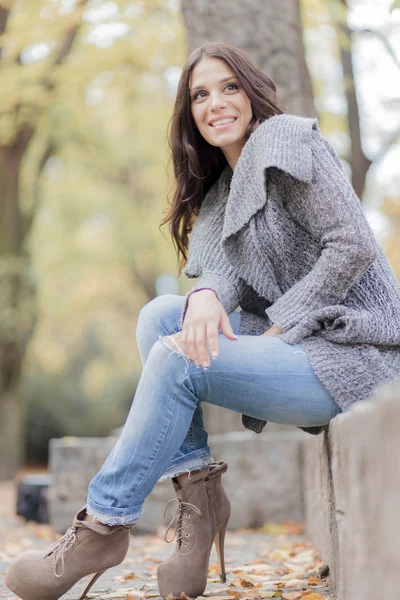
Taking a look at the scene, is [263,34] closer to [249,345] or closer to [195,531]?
[249,345]

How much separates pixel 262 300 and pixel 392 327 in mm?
485

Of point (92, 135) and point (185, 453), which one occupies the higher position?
point (92, 135)

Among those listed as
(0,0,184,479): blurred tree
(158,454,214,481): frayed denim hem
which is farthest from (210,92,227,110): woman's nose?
(0,0,184,479): blurred tree

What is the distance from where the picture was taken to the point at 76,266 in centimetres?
1500

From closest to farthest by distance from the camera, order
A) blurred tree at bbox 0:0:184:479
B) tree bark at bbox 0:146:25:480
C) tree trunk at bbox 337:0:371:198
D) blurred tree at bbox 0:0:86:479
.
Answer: tree trunk at bbox 337:0:371:198
blurred tree at bbox 0:0:184:479
blurred tree at bbox 0:0:86:479
tree bark at bbox 0:146:25:480

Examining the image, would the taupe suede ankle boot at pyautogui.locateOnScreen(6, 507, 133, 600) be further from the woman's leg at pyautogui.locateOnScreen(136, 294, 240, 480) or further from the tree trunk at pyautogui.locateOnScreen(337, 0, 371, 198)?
the tree trunk at pyautogui.locateOnScreen(337, 0, 371, 198)

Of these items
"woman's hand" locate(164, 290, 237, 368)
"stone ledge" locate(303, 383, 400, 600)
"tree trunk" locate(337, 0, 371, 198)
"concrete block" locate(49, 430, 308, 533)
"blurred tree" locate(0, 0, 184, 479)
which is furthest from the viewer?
"blurred tree" locate(0, 0, 184, 479)

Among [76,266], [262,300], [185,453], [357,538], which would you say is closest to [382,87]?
[262,300]

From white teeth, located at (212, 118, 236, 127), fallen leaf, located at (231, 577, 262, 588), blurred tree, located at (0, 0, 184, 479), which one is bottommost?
fallen leaf, located at (231, 577, 262, 588)

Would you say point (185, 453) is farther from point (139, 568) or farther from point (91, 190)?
point (91, 190)

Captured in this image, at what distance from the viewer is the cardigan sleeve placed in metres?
2.09

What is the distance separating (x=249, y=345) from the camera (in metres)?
2.06

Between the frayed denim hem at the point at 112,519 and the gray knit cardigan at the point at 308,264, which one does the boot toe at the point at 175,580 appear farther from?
the gray knit cardigan at the point at 308,264

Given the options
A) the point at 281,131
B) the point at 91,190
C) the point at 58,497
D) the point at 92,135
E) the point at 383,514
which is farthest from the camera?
the point at 91,190
